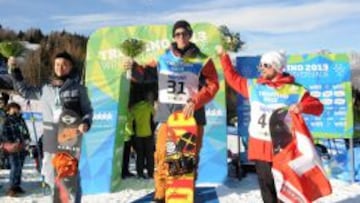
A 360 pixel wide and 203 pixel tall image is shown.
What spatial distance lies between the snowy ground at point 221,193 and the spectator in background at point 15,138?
0.19 meters

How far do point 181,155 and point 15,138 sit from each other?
2.78 m

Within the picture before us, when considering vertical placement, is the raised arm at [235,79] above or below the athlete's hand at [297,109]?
above

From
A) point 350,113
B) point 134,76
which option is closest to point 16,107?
point 134,76

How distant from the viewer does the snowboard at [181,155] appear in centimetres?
544

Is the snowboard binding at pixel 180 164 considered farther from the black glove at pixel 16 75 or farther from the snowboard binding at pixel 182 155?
the black glove at pixel 16 75

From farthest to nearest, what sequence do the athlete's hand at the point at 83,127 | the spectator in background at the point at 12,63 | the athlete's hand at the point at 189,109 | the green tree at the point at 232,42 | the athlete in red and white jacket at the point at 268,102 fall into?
the green tree at the point at 232,42
the spectator in background at the point at 12,63
the athlete's hand at the point at 189,109
the athlete in red and white jacket at the point at 268,102
the athlete's hand at the point at 83,127

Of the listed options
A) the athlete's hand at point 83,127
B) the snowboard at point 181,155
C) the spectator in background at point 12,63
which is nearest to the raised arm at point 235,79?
the snowboard at point 181,155

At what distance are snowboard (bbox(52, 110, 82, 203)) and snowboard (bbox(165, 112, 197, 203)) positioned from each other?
3.23 feet

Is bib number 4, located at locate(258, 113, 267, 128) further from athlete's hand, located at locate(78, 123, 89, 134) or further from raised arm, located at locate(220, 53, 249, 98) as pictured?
athlete's hand, located at locate(78, 123, 89, 134)

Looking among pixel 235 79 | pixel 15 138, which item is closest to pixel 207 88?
pixel 235 79

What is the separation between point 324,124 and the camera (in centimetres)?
816

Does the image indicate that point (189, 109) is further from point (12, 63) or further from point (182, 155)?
point (12, 63)

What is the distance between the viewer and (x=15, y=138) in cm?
726

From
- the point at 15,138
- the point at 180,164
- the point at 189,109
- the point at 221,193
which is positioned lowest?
the point at 221,193
